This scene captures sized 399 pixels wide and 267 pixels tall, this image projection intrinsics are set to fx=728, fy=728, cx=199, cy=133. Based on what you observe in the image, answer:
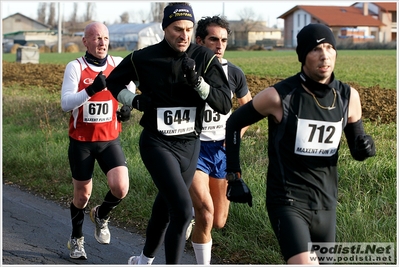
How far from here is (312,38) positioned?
4.35m

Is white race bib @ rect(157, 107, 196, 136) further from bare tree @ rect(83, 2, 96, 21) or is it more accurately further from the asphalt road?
bare tree @ rect(83, 2, 96, 21)

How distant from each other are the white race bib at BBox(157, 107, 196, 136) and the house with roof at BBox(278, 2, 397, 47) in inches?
3900

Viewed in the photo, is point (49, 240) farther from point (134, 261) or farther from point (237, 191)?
point (237, 191)

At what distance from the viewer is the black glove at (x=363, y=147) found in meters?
4.43

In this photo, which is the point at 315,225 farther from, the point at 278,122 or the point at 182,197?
the point at 182,197

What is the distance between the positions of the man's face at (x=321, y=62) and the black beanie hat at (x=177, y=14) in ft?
4.52

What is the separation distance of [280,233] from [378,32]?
365ft

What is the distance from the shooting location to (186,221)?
5180mm

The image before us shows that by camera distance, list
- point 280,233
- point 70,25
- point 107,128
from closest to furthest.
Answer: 1. point 280,233
2. point 107,128
3. point 70,25

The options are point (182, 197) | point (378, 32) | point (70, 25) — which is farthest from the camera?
point (70, 25)

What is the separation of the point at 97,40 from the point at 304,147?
2.94m

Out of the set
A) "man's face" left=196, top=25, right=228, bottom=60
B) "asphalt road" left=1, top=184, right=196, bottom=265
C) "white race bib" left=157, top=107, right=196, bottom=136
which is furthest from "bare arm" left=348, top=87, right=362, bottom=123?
"asphalt road" left=1, top=184, right=196, bottom=265

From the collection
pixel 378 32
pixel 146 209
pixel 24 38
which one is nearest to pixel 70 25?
pixel 24 38

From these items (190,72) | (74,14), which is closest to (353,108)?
(190,72)
